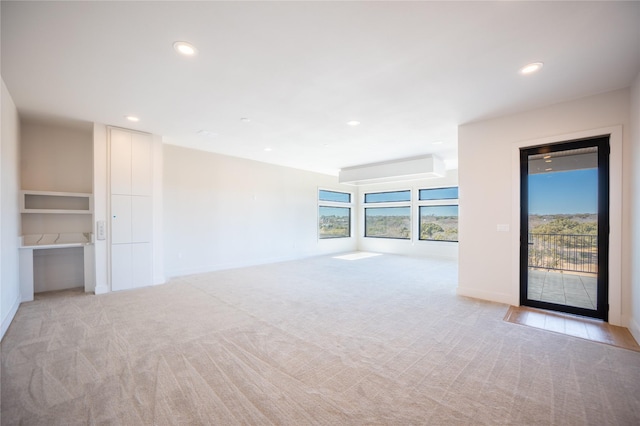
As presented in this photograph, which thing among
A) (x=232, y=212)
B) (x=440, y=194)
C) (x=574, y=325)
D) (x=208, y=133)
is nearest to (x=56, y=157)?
(x=208, y=133)

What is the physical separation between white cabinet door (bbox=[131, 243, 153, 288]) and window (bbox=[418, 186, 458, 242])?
309 inches

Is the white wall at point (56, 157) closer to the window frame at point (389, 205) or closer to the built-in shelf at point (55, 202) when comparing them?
the built-in shelf at point (55, 202)

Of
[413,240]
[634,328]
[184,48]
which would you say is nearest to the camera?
[184,48]

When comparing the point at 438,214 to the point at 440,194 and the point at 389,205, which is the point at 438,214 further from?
the point at 389,205

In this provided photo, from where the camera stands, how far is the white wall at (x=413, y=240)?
8.65 m

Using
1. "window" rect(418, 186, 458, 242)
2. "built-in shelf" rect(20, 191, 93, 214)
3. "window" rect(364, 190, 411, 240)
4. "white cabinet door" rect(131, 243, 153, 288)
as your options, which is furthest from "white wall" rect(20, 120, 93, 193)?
"window" rect(418, 186, 458, 242)

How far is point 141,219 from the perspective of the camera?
16.7 feet

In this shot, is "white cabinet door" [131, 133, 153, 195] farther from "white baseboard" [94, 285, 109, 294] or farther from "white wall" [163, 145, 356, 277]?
"white baseboard" [94, 285, 109, 294]

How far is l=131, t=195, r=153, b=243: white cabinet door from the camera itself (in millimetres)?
5000

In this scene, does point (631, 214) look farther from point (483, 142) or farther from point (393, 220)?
point (393, 220)

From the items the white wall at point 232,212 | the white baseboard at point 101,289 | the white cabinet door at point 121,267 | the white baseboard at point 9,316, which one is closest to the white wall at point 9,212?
the white baseboard at point 9,316

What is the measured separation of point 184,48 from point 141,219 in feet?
12.2

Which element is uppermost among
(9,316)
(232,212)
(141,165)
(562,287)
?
(141,165)

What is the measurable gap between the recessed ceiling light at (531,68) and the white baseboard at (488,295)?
121 inches
